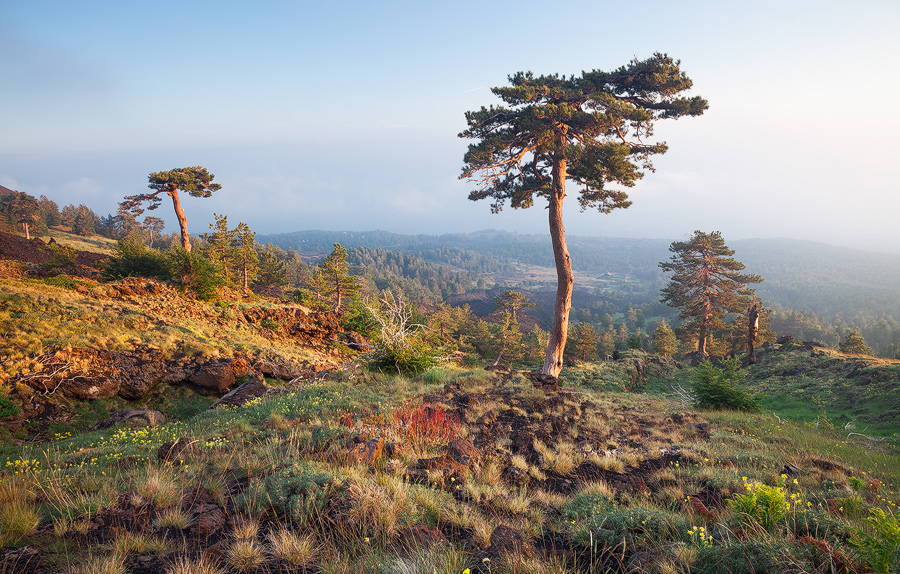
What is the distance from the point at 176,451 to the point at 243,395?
427 cm

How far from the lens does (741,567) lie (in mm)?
2186

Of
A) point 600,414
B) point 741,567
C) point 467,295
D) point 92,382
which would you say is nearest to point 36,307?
point 92,382

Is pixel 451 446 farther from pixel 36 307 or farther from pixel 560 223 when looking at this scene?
pixel 36 307

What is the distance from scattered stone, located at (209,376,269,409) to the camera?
7.80 m

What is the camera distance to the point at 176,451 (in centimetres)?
421

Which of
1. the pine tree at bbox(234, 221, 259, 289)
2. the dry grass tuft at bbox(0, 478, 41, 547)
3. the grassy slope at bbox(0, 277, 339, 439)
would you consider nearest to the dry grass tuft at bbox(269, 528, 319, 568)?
the dry grass tuft at bbox(0, 478, 41, 547)

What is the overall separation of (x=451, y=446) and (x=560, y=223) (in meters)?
9.73

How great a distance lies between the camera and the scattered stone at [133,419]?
22.6 feet

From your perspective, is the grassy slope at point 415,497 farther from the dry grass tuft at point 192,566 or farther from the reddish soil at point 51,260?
the reddish soil at point 51,260

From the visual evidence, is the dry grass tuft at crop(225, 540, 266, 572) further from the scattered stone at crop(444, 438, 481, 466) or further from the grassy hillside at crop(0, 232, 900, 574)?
the scattered stone at crop(444, 438, 481, 466)

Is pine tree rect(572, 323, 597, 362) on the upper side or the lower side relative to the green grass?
lower

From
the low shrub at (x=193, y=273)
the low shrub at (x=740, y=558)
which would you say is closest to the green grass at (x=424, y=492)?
the low shrub at (x=740, y=558)

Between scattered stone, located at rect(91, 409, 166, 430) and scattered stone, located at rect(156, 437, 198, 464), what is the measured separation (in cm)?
342

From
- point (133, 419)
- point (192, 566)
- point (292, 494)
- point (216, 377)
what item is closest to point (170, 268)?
point (216, 377)
